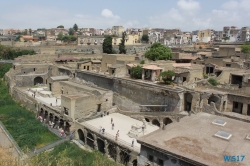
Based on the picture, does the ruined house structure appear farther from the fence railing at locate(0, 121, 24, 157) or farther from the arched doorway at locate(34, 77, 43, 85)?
the fence railing at locate(0, 121, 24, 157)

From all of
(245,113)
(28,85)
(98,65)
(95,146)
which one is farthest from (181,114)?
(28,85)

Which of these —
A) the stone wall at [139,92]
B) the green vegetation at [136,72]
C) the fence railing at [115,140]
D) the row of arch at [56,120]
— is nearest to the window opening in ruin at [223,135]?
the fence railing at [115,140]

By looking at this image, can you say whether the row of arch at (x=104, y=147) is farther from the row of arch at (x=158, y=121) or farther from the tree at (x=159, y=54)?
the tree at (x=159, y=54)

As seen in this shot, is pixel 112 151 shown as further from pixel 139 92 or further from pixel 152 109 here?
pixel 139 92

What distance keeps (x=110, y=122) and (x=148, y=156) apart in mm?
10407

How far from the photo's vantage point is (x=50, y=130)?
26000mm

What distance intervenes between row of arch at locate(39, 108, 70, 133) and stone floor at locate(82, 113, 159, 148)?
269 centimetres

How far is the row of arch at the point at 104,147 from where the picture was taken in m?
20.1

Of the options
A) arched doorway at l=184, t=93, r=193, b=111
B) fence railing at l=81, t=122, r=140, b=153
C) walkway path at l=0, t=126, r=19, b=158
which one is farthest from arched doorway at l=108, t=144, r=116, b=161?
arched doorway at l=184, t=93, r=193, b=111

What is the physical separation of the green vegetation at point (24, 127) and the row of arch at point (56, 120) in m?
1.28

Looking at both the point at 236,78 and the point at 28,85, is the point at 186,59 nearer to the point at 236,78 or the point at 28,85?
the point at 236,78

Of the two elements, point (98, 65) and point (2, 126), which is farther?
point (98, 65)

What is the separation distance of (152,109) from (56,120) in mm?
11076

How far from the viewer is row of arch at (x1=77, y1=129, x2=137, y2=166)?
66.0ft
